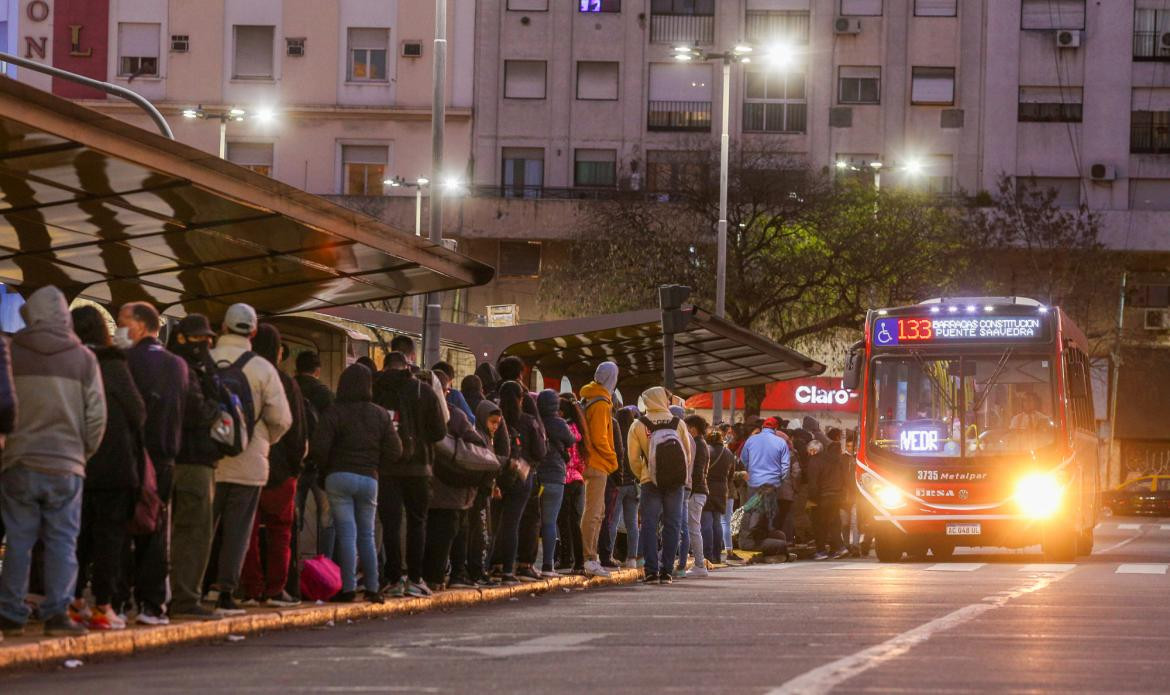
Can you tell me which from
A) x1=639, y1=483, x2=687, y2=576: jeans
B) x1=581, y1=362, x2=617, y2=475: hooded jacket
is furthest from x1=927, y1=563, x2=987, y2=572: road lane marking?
x1=581, y1=362, x2=617, y2=475: hooded jacket

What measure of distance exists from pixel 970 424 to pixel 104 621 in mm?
17904

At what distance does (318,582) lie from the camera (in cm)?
1504

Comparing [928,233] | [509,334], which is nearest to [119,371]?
[509,334]

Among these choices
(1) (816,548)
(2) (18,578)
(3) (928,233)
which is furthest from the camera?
(3) (928,233)

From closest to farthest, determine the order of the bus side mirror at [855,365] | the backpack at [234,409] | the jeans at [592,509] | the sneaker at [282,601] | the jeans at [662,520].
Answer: the backpack at [234,409] → the sneaker at [282,601] → the jeans at [592,509] → the jeans at [662,520] → the bus side mirror at [855,365]

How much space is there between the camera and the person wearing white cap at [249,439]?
13.2 metres

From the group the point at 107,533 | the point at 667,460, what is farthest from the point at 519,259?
the point at 107,533

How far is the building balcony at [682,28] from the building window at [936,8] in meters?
5.95

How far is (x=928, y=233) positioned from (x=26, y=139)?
1652 inches

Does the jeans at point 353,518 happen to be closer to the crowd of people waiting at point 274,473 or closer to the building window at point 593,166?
the crowd of people waiting at point 274,473

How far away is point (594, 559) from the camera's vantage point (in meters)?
20.5

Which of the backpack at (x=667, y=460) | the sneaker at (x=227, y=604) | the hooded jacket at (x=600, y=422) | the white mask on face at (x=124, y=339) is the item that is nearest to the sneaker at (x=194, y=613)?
the sneaker at (x=227, y=604)

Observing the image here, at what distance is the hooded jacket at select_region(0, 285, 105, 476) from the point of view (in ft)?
37.5

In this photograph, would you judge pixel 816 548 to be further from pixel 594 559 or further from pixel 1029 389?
pixel 594 559
